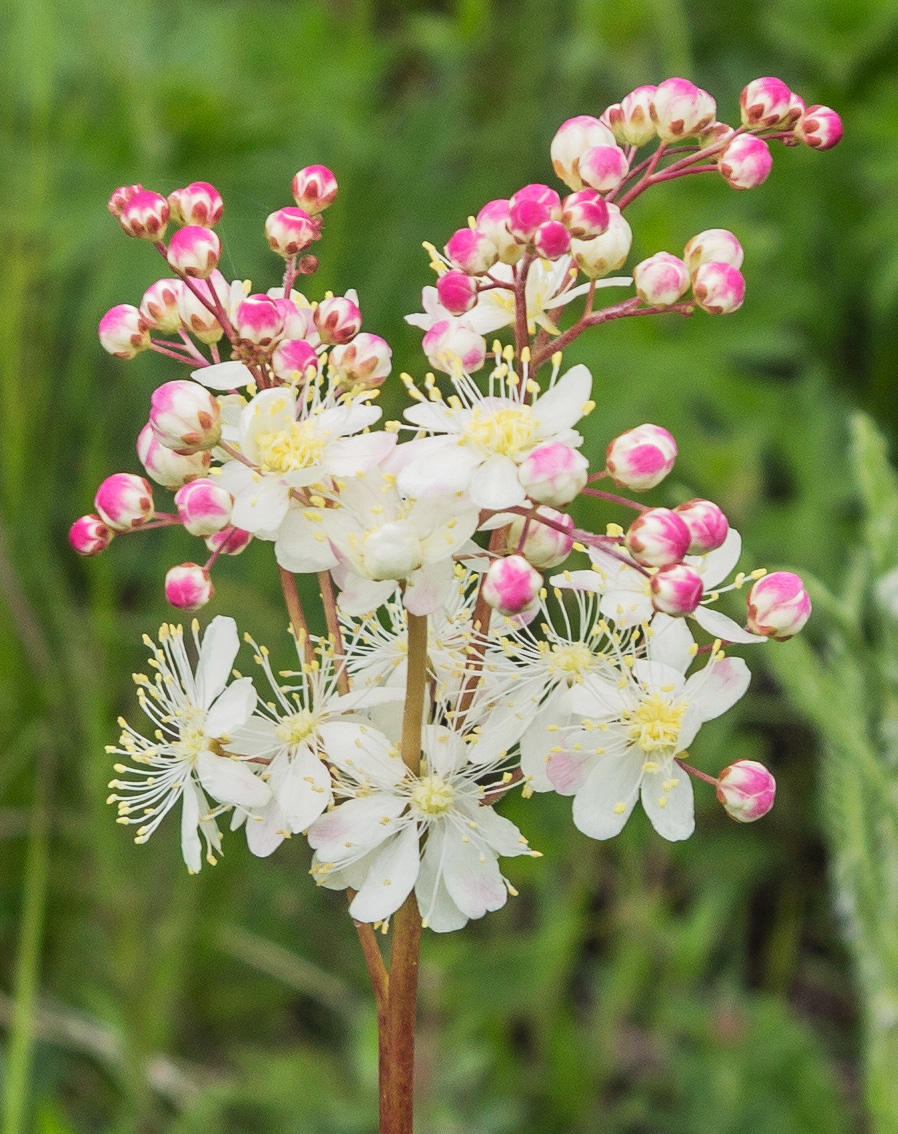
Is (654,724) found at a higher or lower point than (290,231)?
lower

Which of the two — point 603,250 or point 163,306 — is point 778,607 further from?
point 163,306

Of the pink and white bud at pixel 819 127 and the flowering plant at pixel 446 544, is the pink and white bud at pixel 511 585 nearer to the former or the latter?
the flowering plant at pixel 446 544

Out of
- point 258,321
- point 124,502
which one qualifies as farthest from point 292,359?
point 124,502

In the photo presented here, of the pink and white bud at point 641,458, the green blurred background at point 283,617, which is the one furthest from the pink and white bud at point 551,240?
the green blurred background at point 283,617

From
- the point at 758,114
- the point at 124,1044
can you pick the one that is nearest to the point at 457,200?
the point at 124,1044

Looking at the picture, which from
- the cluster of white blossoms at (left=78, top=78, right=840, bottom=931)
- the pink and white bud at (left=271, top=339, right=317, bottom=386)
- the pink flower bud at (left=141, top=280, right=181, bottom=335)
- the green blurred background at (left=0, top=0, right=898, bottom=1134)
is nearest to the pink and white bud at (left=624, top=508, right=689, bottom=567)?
the cluster of white blossoms at (left=78, top=78, right=840, bottom=931)

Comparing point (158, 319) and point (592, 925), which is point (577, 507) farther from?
point (158, 319)
